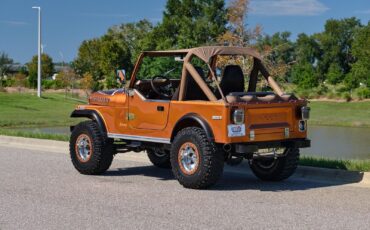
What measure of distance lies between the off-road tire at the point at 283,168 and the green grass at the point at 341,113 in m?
19.7

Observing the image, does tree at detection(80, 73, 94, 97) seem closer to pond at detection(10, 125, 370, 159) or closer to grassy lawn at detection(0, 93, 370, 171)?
grassy lawn at detection(0, 93, 370, 171)

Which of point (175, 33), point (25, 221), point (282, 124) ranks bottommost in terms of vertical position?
point (25, 221)

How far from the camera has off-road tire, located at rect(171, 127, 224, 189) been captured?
955 cm

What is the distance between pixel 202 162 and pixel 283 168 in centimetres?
164

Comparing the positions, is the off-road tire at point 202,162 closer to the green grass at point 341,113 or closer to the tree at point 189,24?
Result: the green grass at point 341,113

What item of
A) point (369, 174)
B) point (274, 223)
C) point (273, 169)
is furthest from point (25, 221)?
point (369, 174)

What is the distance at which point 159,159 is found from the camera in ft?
41.1

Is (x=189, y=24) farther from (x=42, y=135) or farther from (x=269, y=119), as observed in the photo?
(x=269, y=119)

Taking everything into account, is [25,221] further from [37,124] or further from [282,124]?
[37,124]

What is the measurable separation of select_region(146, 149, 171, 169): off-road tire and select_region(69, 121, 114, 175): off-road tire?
1.09 m

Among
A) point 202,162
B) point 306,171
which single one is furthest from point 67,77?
point 202,162

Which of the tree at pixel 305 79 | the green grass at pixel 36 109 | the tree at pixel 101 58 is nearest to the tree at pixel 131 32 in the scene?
the tree at pixel 101 58

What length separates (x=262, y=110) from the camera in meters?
9.80

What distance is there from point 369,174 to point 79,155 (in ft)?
16.3
